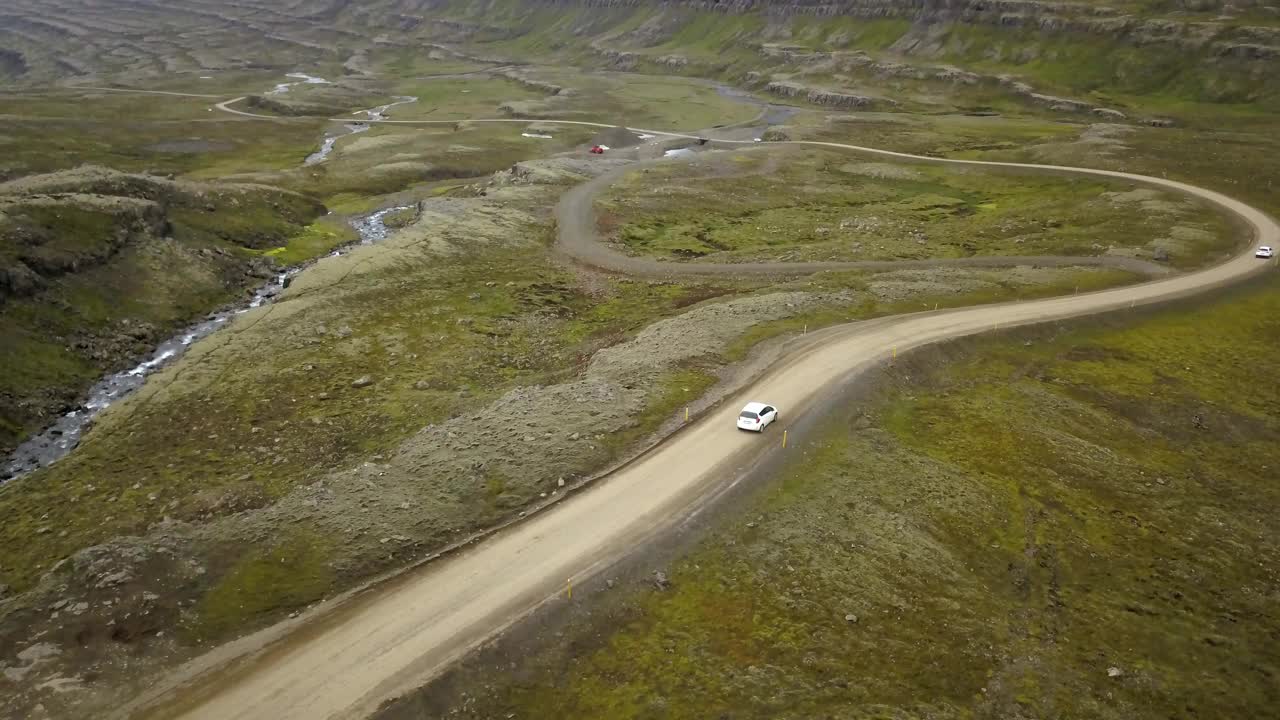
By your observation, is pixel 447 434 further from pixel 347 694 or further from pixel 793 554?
pixel 793 554

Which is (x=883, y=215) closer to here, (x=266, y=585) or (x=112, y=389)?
(x=112, y=389)

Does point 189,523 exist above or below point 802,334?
below

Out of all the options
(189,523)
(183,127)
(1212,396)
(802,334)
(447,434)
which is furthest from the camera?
(183,127)

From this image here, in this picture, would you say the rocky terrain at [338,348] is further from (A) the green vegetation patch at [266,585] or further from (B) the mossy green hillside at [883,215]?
(B) the mossy green hillside at [883,215]

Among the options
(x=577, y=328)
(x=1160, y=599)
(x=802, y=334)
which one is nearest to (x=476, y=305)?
(x=577, y=328)

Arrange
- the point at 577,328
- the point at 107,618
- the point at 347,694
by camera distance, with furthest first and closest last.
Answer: the point at 577,328 < the point at 107,618 < the point at 347,694

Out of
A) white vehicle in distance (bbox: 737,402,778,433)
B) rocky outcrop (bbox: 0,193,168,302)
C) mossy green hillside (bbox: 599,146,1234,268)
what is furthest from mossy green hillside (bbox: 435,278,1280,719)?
rocky outcrop (bbox: 0,193,168,302)

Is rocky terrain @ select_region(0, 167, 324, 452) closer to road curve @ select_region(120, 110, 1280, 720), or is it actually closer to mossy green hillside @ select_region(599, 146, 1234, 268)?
road curve @ select_region(120, 110, 1280, 720)
